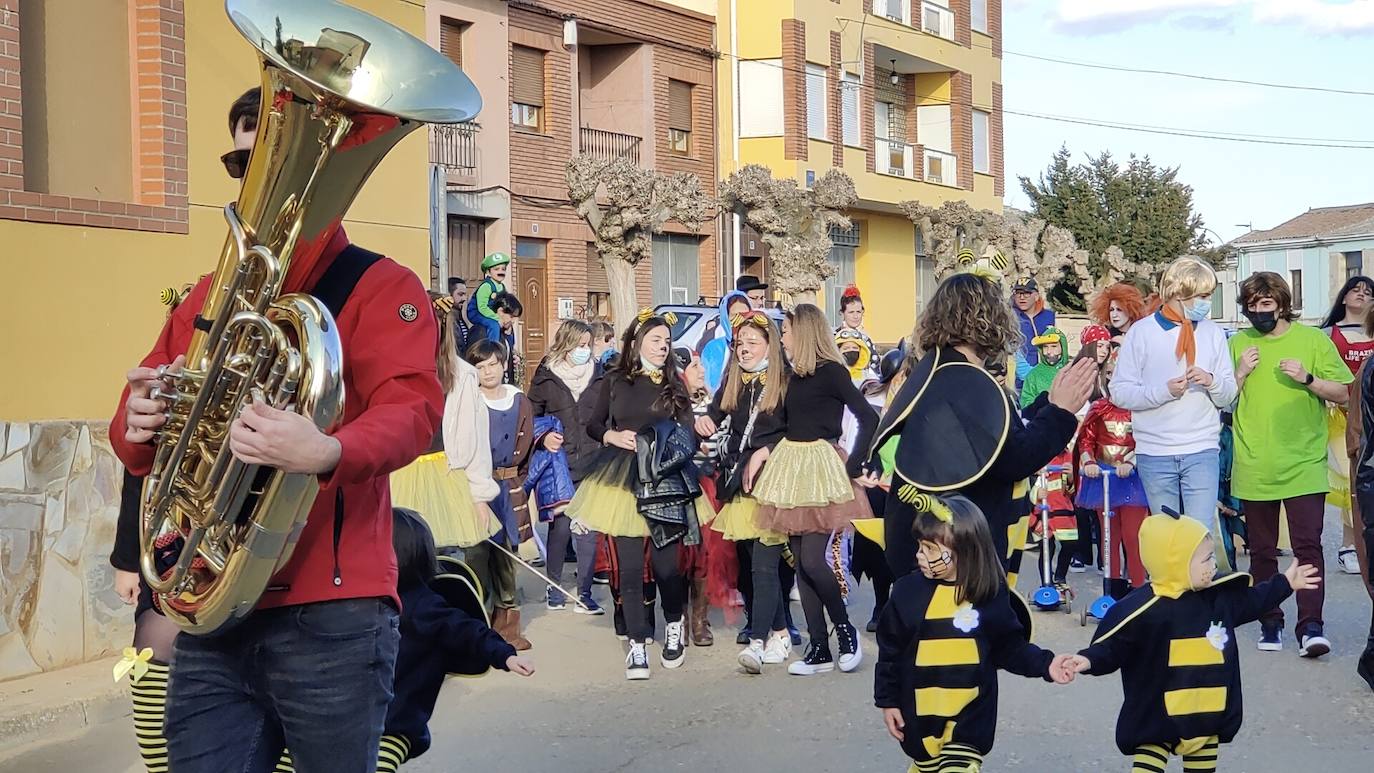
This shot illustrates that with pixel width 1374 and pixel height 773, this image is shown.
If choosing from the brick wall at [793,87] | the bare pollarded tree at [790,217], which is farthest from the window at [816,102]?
the bare pollarded tree at [790,217]

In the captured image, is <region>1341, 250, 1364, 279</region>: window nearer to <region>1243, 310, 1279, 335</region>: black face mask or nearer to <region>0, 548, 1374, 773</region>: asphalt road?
<region>1243, 310, 1279, 335</region>: black face mask

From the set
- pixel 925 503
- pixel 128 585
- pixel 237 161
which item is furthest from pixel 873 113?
pixel 237 161

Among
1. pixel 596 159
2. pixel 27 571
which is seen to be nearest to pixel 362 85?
pixel 27 571

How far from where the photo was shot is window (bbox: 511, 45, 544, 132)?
26.0 m

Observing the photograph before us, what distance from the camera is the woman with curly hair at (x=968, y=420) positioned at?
5.50m

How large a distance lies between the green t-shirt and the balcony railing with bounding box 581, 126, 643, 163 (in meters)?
20.0

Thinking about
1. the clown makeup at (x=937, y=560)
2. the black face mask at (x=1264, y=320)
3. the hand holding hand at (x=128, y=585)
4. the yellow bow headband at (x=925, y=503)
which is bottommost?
the clown makeup at (x=937, y=560)

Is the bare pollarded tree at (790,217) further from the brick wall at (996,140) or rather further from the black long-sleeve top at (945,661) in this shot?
the black long-sleeve top at (945,661)

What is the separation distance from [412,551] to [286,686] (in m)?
1.33

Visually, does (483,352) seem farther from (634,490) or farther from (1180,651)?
(1180,651)

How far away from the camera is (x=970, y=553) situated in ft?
16.7

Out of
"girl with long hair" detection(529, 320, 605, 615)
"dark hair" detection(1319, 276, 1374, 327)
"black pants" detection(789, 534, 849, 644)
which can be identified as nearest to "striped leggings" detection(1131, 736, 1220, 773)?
"black pants" detection(789, 534, 849, 644)

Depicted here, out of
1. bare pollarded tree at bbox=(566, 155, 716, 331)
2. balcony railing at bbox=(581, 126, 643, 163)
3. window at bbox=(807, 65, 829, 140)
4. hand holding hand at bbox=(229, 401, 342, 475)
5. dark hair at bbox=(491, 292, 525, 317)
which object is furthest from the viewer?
window at bbox=(807, 65, 829, 140)

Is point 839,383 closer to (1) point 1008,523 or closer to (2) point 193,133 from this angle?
(1) point 1008,523
